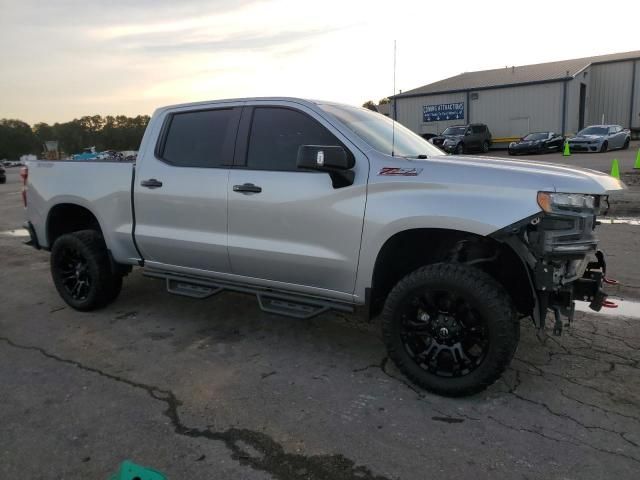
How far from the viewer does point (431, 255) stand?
3752 mm

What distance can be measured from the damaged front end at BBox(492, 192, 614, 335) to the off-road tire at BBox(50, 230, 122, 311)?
3.60m

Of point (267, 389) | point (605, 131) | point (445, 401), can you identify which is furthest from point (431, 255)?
point (605, 131)

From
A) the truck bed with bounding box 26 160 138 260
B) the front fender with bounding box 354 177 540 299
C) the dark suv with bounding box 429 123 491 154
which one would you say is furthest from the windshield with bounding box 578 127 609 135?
the truck bed with bounding box 26 160 138 260

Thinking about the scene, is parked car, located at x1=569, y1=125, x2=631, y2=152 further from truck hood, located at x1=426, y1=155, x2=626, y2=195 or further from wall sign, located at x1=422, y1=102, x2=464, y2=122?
truck hood, located at x1=426, y1=155, x2=626, y2=195

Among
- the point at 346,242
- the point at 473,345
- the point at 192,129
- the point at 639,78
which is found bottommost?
the point at 473,345

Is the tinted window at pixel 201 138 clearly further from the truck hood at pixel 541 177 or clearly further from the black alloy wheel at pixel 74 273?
the truck hood at pixel 541 177

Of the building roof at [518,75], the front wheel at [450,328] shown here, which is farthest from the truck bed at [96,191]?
the building roof at [518,75]

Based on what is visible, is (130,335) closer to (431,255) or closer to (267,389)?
(267,389)

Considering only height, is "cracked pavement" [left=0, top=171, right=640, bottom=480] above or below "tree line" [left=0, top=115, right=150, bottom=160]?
below

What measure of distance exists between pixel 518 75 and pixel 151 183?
3796 centimetres

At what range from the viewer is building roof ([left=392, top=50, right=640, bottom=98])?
1363 inches

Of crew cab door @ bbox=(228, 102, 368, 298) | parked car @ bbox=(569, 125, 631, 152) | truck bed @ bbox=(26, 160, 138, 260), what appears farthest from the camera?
parked car @ bbox=(569, 125, 631, 152)

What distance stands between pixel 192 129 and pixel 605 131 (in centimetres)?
2631

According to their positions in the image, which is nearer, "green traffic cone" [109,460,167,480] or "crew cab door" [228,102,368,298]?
"green traffic cone" [109,460,167,480]
